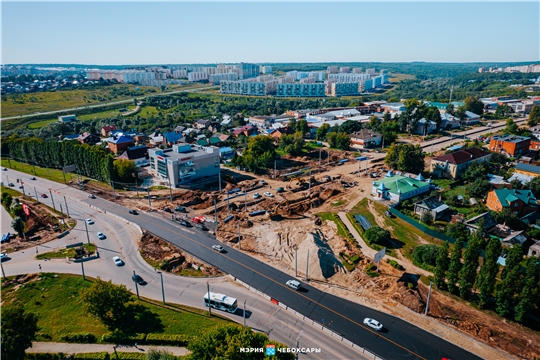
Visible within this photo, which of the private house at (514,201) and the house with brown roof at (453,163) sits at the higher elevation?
the house with brown roof at (453,163)

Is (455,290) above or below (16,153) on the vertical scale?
below

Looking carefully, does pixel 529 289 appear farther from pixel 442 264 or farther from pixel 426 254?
pixel 426 254

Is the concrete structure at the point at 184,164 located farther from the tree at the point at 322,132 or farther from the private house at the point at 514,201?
the private house at the point at 514,201

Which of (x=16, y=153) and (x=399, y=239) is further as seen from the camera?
(x=16, y=153)

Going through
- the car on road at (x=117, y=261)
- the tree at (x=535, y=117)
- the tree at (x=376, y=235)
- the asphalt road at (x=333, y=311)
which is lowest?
the asphalt road at (x=333, y=311)

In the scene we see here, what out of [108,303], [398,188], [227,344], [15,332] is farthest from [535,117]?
[15,332]

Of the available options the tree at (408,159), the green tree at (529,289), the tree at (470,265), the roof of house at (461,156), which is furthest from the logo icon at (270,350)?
the roof of house at (461,156)

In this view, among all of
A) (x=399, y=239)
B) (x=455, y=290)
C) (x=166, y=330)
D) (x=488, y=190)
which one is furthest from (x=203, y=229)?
(x=488, y=190)

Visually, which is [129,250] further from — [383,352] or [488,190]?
[488,190]
